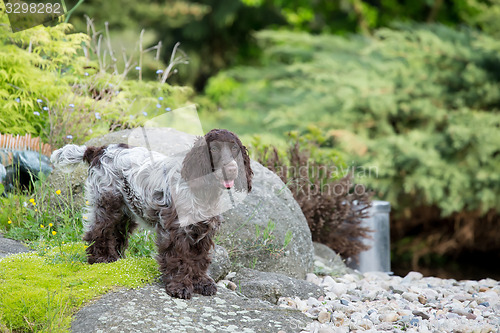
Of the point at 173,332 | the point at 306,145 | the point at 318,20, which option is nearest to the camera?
the point at 173,332

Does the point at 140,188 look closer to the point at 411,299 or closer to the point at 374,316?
the point at 374,316

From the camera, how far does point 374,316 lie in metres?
3.91

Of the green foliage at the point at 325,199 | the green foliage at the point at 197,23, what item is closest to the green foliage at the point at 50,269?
the green foliage at the point at 325,199

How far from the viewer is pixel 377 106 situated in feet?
30.4

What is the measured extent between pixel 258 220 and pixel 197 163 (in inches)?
66.5

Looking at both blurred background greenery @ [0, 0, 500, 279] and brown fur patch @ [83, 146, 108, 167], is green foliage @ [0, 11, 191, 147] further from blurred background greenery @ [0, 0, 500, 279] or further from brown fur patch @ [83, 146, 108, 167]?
brown fur patch @ [83, 146, 108, 167]

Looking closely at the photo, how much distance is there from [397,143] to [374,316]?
5.32 metres

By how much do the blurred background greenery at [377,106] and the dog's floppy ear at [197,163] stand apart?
287 cm

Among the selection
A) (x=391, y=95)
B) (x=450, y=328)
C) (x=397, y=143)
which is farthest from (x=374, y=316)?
(x=391, y=95)

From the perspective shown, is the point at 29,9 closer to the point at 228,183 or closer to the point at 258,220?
the point at 258,220

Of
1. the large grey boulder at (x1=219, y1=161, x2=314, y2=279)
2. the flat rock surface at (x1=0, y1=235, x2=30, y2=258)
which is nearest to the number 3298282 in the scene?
the flat rock surface at (x1=0, y1=235, x2=30, y2=258)

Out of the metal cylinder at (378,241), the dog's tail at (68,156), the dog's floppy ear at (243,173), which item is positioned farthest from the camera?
the metal cylinder at (378,241)

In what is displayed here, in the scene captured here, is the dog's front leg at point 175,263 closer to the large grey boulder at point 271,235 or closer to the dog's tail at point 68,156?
the dog's tail at point 68,156

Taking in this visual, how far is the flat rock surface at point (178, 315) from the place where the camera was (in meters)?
3.23
